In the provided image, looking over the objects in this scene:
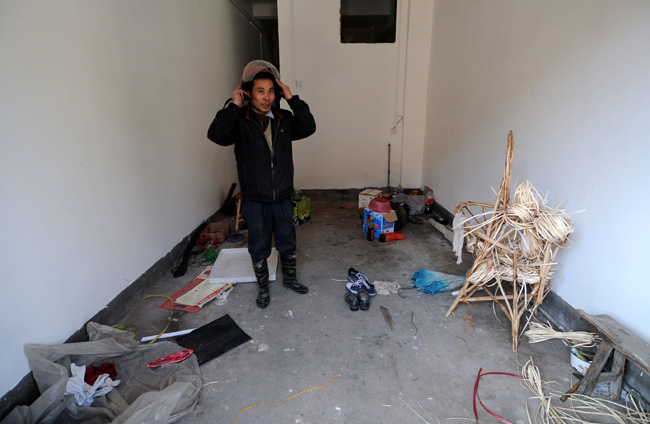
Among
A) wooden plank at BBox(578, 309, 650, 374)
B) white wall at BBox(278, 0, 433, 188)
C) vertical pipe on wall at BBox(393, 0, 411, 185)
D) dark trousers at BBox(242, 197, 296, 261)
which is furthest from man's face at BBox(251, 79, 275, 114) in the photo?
vertical pipe on wall at BBox(393, 0, 411, 185)

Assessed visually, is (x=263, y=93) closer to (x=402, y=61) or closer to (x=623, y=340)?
(x=623, y=340)

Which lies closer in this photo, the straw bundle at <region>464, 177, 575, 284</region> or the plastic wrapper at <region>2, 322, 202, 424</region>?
the plastic wrapper at <region>2, 322, 202, 424</region>

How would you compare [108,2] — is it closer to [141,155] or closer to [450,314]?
[141,155]

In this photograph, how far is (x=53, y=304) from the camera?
5.42 ft

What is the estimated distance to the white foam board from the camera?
99.8 inches

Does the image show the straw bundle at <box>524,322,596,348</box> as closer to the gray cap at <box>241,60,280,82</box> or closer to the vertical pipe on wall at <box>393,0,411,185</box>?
the gray cap at <box>241,60,280,82</box>

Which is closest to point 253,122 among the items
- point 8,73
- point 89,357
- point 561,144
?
point 8,73

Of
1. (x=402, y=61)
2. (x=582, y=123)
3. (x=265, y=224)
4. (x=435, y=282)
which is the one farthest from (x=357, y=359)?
(x=402, y=61)

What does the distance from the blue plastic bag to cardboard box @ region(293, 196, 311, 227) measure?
1736 mm

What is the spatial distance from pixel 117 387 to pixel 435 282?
6.72ft

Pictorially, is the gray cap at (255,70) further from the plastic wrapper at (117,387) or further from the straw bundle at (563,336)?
the straw bundle at (563,336)

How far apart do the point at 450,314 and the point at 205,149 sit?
305cm

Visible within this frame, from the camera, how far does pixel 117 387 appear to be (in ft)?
5.13

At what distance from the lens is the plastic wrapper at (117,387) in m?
1.36
